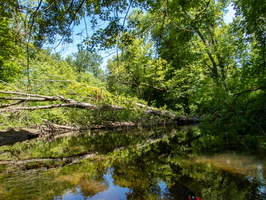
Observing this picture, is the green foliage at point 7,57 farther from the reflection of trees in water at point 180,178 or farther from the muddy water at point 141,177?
the reflection of trees in water at point 180,178

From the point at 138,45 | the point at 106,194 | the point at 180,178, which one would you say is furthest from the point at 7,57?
the point at 180,178

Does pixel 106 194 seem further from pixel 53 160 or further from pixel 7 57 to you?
pixel 7 57

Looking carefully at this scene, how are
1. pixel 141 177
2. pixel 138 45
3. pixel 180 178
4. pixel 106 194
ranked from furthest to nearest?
pixel 138 45 → pixel 141 177 → pixel 180 178 → pixel 106 194

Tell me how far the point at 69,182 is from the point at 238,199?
3179 millimetres

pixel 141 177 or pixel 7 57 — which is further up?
pixel 7 57

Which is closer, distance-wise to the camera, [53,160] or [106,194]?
[106,194]

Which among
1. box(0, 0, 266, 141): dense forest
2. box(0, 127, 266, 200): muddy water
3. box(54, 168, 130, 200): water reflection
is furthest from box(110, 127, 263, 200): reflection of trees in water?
box(0, 0, 266, 141): dense forest

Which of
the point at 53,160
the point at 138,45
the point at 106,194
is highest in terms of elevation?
the point at 138,45

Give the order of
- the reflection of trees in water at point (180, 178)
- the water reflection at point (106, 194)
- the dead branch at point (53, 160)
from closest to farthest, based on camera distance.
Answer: the reflection of trees in water at point (180, 178) < the water reflection at point (106, 194) < the dead branch at point (53, 160)

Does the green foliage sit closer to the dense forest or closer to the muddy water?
the dense forest

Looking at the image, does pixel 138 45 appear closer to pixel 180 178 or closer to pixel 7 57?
pixel 180 178

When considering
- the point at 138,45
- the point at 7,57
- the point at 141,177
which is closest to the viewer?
the point at 141,177

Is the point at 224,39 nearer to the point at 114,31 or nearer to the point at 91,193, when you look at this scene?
the point at 114,31

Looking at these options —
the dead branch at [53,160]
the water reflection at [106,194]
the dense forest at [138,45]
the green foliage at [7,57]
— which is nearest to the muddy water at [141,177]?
the water reflection at [106,194]
